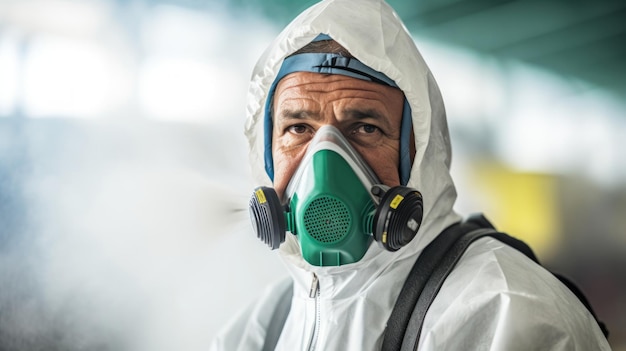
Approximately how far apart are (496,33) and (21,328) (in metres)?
1.91

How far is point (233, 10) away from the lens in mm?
2039

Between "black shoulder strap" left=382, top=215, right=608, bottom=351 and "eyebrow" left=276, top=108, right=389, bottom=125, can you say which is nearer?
"black shoulder strap" left=382, top=215, right=608, bottom=351

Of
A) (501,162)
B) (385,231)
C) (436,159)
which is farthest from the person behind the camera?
(501,162)

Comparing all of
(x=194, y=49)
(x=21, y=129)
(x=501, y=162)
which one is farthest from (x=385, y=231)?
(x=21, y=129)

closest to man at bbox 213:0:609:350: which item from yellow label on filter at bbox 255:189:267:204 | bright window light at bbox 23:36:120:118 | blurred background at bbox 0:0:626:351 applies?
yellow label on filter at bbox 255:189:267:204

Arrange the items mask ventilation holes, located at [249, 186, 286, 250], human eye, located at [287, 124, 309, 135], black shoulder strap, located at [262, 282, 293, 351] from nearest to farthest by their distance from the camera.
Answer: mask ventilation holes, located at [249, 186, 286, 250] < human eye, located at [287, 124, 309, 135] < black shoulder strap, located at [262, 282, 293, 351]

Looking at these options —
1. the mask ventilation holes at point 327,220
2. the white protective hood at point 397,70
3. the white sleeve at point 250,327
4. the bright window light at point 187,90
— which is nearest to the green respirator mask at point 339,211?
the mask ventilation holes at point 327,220

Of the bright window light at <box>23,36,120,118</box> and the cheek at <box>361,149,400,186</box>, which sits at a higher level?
the bright window light at <box>23,36,120,118</box>

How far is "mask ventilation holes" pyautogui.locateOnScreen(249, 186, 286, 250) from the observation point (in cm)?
131

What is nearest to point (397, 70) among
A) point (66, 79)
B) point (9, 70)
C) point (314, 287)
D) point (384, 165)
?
point (384, 165)

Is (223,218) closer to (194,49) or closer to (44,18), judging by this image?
(194,49)

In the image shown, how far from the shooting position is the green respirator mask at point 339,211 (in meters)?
1.20

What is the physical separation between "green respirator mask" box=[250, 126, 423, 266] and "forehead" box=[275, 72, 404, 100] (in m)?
0.14

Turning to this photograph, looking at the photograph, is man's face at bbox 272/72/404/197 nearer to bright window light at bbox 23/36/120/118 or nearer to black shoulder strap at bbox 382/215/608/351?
black shoulder strap at bbox 382/215/608/351
